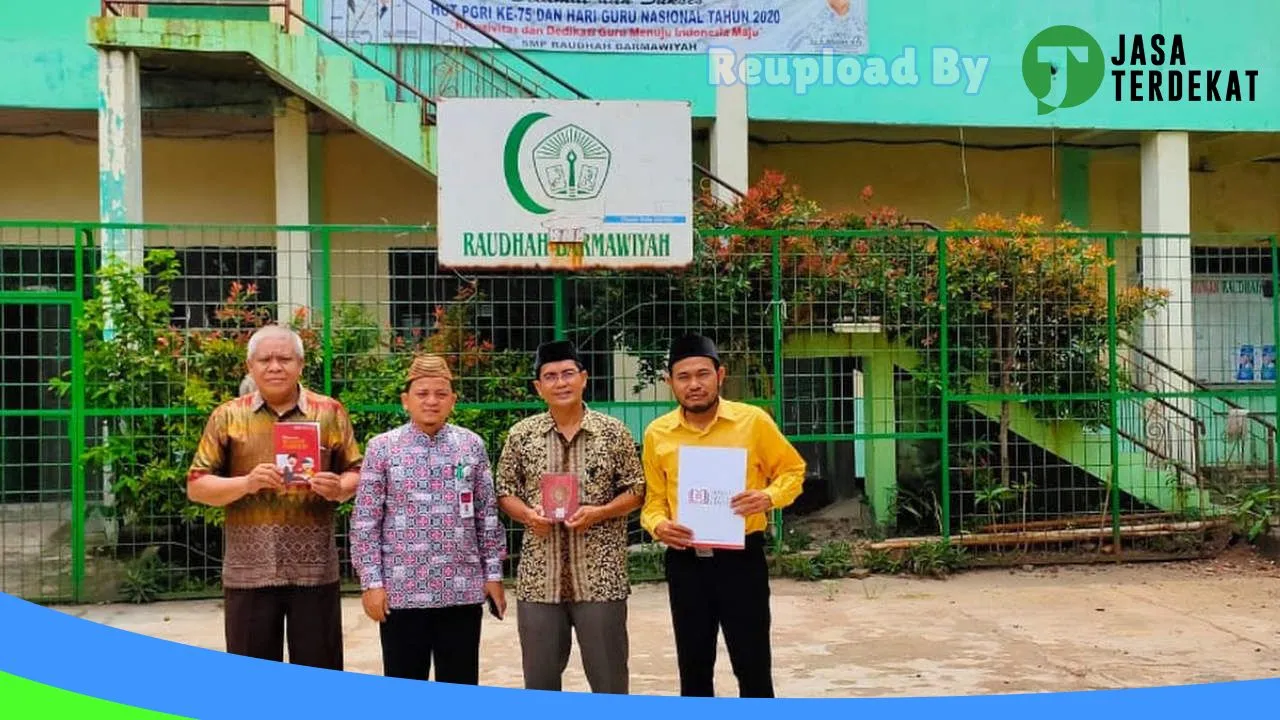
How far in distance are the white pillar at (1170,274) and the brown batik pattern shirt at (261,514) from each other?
6984 millimetres

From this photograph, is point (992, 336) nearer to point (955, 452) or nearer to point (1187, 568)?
point (955, 452)

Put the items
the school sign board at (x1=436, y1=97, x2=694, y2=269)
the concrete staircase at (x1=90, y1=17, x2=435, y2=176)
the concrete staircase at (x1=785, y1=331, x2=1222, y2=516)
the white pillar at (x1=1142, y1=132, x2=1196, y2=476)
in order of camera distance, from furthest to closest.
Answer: the concrete staircase at (x1=90, y1=17, x2=435, y2=176) → the white pillar at (x1=1142, y1=132, x2=1196, y2=476) → the concrete staircase at (x1=785, y1=331, x2=1222, y2=516) → the school sign board at (x1=436, y1=97, x2=694, y2=269)

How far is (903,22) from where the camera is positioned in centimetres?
1226

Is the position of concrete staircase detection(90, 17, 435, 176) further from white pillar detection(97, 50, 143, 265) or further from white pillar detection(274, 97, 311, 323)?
white pillar detection(274, 97, 311, 323)

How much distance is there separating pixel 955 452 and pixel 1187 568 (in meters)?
1.84

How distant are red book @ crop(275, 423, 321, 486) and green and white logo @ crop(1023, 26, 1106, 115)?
33.4 ft

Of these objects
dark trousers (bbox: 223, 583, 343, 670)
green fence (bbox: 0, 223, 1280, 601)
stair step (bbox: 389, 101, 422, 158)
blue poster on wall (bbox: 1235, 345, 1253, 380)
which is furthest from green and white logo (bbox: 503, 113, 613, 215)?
blue poster on wall (bbox: 1235, 345, 1253, 380)

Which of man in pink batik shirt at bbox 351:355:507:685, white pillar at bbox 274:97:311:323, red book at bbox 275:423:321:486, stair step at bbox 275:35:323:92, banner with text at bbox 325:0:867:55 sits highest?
banner with text at bbox 325:0:867:55

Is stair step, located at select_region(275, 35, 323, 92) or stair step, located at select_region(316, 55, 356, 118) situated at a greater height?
stair step, located at select_region(275, 35, 323, 92)

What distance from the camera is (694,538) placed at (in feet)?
14.4

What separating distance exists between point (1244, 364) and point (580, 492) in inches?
383

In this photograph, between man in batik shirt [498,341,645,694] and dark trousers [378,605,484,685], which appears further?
man in batik shirt [498,341,645,694]

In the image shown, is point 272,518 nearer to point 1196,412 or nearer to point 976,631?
point 976,631

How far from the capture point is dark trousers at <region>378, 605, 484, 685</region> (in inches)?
166
